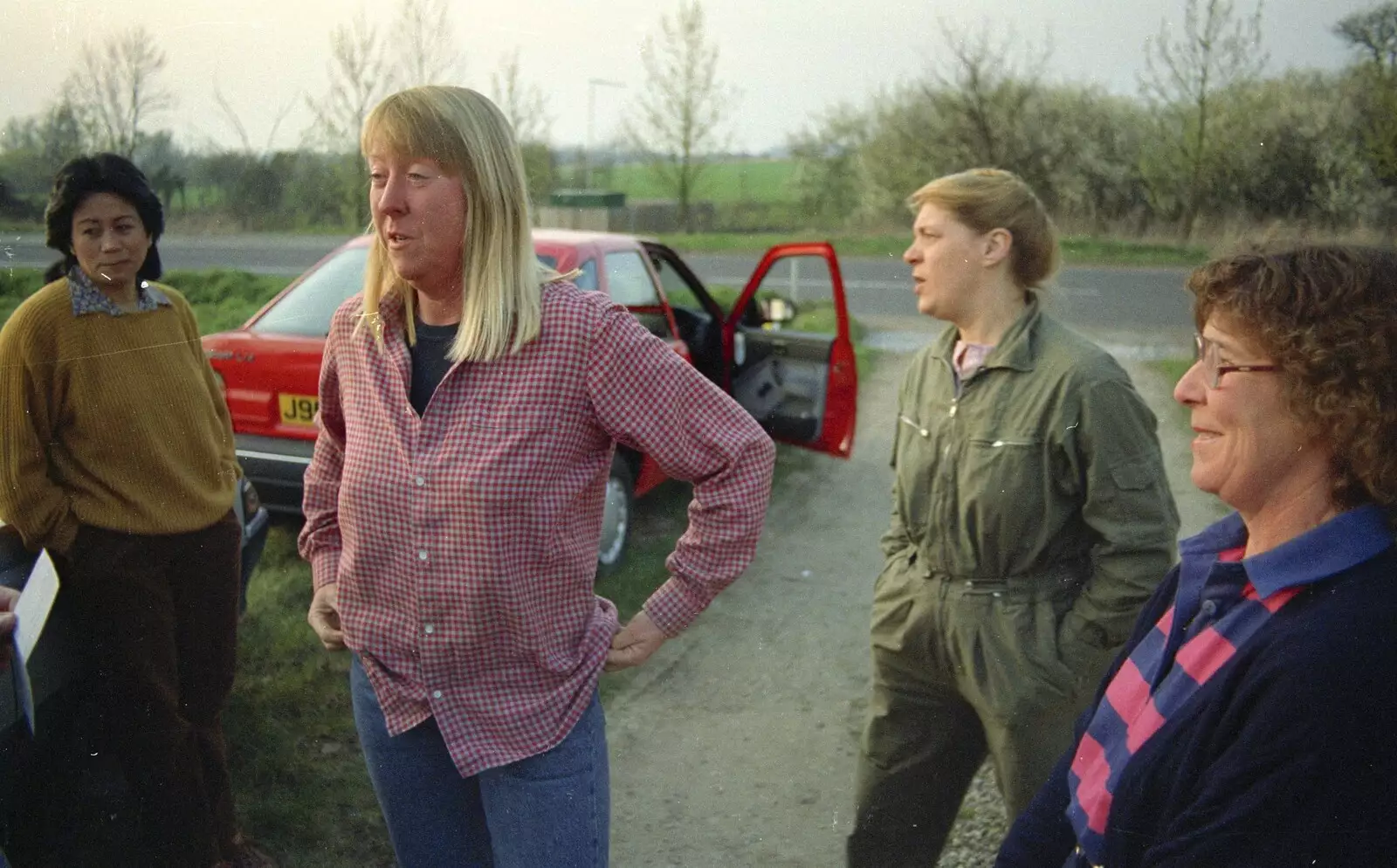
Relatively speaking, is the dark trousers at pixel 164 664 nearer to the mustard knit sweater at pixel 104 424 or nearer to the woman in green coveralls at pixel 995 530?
the mustard knit sweater at pixel 104 424

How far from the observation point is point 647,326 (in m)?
4.05

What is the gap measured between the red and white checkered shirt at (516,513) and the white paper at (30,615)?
50 cm

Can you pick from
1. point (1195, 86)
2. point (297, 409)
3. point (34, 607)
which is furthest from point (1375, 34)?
point (297, 409)

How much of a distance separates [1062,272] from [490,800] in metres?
1.51

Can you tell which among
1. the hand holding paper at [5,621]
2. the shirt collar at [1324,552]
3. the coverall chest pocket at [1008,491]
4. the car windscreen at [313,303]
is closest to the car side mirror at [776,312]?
the car windscreen at [313,303]

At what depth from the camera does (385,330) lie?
1.72 metres

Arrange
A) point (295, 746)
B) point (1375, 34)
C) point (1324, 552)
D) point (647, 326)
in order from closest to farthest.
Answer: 1. point (1324, 552)
2. point (1375, 34)
3. point (295, 746)
4. point (647, 326)

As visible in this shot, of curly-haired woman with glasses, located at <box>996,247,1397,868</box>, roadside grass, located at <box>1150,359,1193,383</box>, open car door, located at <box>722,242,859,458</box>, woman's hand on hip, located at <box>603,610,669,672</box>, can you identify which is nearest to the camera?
curly-haired woman with glasses, located at <box>996,247,1397,868</box>

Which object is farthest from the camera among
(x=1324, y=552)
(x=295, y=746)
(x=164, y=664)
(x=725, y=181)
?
(x=725, y=181)

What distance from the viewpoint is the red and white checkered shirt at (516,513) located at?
1.59 m

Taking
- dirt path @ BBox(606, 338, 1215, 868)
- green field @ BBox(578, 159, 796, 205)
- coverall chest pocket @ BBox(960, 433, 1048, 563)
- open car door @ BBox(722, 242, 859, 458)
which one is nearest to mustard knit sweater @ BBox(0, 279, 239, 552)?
green field @ BBox(578, 159, 796, 205)

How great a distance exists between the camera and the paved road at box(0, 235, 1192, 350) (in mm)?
2371

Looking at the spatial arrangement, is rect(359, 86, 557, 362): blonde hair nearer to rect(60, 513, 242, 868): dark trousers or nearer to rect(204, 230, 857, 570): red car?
rect(60, 513, 242, 868): dark trousers

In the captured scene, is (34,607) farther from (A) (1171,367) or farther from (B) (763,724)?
(A) (1171,367)
